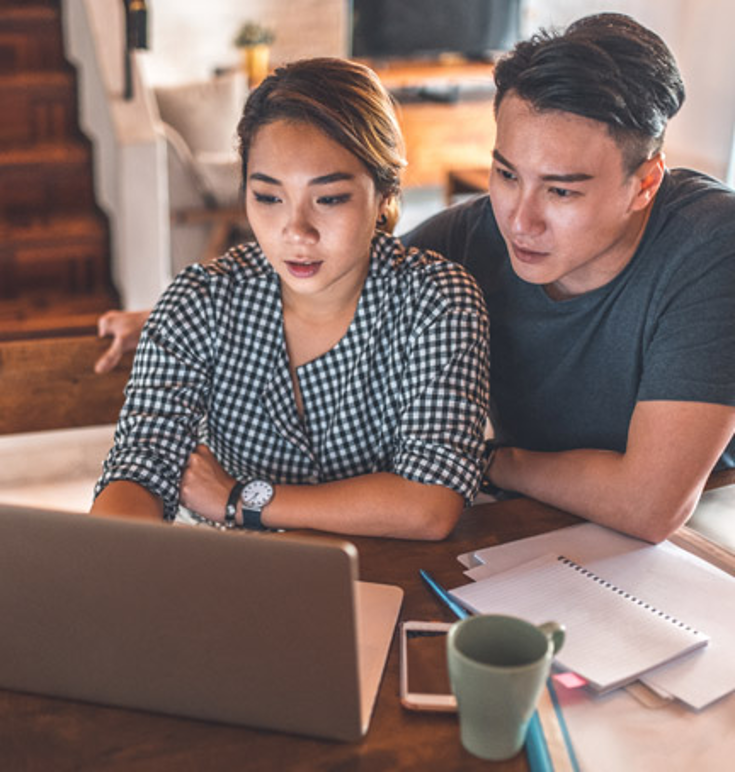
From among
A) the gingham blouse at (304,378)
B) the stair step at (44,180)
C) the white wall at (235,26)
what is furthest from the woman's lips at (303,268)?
the white wall at (235,26)

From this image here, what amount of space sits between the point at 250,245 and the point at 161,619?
785mm

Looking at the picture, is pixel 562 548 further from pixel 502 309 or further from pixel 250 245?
pixel 250 245

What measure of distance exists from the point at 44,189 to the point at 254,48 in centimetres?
175

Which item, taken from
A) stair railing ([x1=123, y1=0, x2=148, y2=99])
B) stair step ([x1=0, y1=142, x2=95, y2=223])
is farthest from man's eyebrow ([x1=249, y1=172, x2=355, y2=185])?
stair step ([x1=0, y1=142, x2=95, y2=223])

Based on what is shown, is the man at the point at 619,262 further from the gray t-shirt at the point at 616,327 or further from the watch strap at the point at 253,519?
the watch strap at the point at 253,519

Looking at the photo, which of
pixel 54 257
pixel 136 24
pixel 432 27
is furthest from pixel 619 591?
pixel 432 27

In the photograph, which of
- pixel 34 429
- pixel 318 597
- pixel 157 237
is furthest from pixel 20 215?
pixel 318 597

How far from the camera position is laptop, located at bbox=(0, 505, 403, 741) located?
0.73m

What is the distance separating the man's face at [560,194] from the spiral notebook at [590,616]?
1.36 ft

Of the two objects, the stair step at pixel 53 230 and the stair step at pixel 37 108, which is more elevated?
the stair step at pixel 37 108

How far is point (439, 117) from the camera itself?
533cm

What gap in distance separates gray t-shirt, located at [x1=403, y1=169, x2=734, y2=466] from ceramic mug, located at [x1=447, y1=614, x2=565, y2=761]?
0.56m

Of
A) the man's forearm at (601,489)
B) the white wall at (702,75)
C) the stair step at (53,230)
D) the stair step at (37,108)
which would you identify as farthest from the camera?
the stair step at (37,108)

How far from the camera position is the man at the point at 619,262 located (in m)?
→ 1.21
